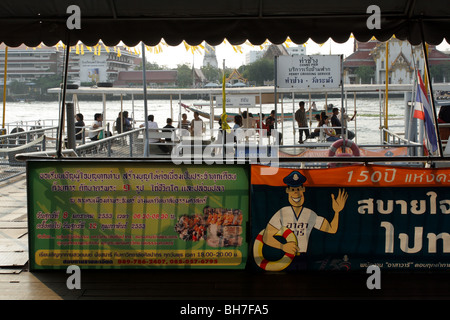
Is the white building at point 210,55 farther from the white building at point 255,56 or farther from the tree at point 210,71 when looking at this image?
the white building at point 255,56

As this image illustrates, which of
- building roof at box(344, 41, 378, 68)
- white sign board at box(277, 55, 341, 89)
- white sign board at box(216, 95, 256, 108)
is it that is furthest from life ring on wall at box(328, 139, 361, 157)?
building roof at box(344, 41, 378, 68)

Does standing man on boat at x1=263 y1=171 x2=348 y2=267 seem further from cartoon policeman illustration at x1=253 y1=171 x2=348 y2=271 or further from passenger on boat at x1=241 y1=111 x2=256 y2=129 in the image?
passenger on boat at x1=241 y1=111 x2=256 y2=129

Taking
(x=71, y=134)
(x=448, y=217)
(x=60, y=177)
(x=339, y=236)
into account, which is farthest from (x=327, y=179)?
(x=71, y=134)

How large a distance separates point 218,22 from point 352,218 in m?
3.16

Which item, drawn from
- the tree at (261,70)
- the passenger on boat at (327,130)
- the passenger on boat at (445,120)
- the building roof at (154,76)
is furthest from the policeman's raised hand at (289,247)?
the building roof at (154,76)

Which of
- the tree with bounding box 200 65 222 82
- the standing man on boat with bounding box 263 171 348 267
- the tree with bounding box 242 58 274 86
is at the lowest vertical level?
the standing man on boat with bounding box 263 171 348 267

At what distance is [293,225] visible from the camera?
242 inches

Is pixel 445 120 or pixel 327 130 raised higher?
pixel 327 130

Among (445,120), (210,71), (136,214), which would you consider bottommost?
(136,214)

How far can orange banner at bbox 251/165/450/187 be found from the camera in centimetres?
605

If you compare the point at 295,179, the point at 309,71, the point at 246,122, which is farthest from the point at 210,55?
the point at 295,179

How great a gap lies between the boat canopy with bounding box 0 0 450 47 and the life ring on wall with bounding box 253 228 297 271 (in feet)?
8.91

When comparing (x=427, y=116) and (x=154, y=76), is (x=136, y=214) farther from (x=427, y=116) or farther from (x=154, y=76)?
(x=154, y=76)
